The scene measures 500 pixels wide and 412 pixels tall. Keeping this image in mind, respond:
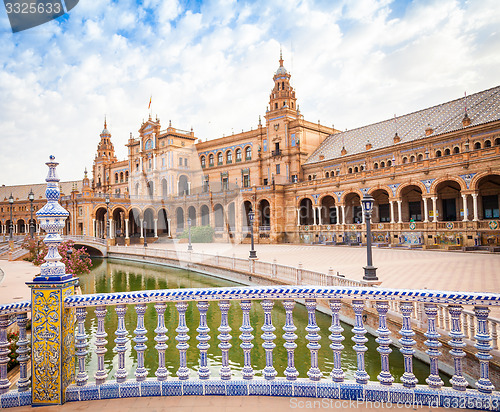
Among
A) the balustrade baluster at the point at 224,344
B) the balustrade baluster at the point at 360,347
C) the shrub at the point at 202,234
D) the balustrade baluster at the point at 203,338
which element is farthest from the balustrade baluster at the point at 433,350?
the shrub at the point at 202,234

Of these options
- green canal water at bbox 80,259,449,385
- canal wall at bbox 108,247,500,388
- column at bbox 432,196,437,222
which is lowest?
green canal water at bbox 80,259,449,385

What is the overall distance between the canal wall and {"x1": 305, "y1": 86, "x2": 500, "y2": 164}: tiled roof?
76.3 feet

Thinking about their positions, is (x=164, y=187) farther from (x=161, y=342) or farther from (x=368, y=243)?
(x=161, y=342)

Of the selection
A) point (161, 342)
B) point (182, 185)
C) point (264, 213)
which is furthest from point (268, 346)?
point (182, 185)

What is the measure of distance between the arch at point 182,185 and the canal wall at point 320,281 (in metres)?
20.6

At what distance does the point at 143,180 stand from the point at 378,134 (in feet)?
129

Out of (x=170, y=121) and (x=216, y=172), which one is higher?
(x=170, y=121)

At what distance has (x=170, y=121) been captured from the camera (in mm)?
56656

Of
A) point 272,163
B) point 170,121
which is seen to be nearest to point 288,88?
point 272,163

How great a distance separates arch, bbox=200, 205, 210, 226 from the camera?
1949 inches

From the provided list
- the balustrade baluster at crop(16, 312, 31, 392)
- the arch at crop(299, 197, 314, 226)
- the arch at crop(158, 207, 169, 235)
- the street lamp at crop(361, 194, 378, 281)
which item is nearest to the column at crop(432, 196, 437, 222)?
the arch at crop(299, 197, 314, 226)

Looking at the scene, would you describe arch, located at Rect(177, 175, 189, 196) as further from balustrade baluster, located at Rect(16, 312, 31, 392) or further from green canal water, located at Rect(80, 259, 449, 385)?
balustrade baluster, located at Rect(16, 312, 31, 392)

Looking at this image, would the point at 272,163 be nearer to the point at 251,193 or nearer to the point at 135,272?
the point at 251,193

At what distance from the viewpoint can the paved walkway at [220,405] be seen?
3355 mm
